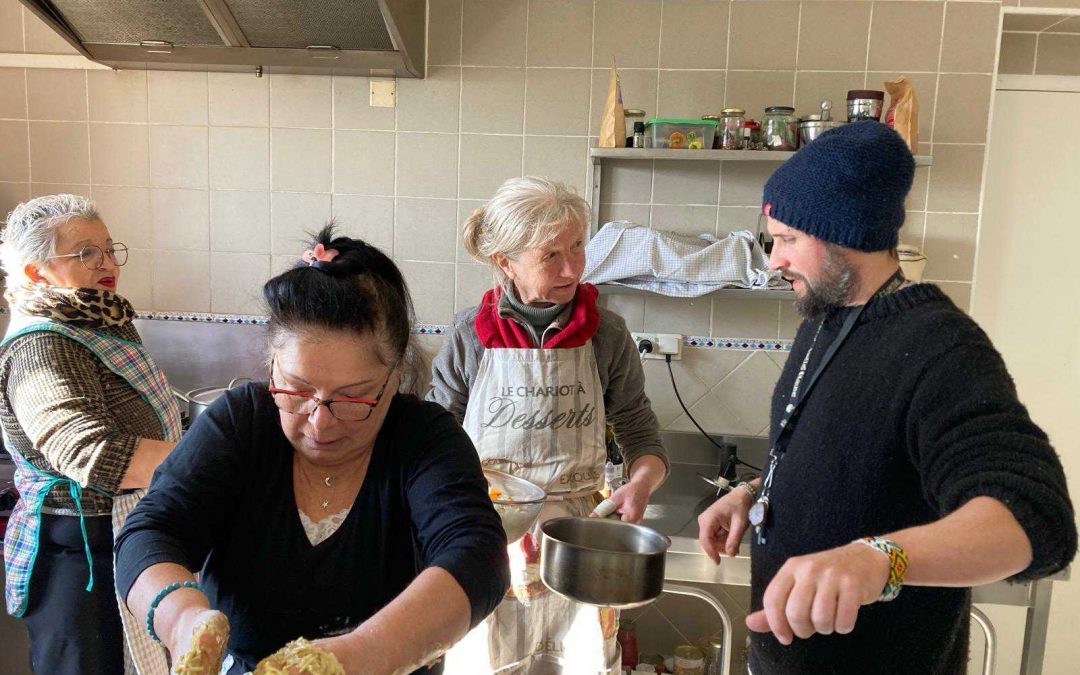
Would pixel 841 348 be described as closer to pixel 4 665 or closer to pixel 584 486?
pixel 584 486

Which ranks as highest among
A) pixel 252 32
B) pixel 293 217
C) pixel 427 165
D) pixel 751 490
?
pixel 252 32

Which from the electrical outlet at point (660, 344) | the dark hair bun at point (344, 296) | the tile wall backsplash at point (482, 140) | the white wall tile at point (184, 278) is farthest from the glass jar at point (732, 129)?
the white wall tile at point (184, 278)

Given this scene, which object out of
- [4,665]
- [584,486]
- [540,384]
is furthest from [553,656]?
[4,665]

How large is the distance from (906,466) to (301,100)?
2330mm

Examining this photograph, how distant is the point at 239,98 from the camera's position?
2.76m

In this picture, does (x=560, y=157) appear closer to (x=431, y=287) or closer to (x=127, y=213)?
(x=431, y=287)

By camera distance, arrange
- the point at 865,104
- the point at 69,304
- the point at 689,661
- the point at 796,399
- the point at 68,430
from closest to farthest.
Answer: the point at 796,399, the point at 68,430, the point at 69,304, the point at 865,104, the point at 689,661

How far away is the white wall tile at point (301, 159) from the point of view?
276cm

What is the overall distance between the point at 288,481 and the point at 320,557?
4.4 inches

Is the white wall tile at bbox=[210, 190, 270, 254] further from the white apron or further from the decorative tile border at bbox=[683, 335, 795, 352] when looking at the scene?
the decorative tile border at bbox=[683, 335, 795, 352]

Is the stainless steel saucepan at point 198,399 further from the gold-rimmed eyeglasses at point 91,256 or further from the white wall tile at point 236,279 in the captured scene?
the gold-rimmed eyeglasses at point 91,256

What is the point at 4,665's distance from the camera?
2.38 meters

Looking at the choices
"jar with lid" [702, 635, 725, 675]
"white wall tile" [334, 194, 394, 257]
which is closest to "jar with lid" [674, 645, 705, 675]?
"jar with lid" [702, 635, 725, 675]

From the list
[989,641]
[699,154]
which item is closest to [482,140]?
[699,154]
